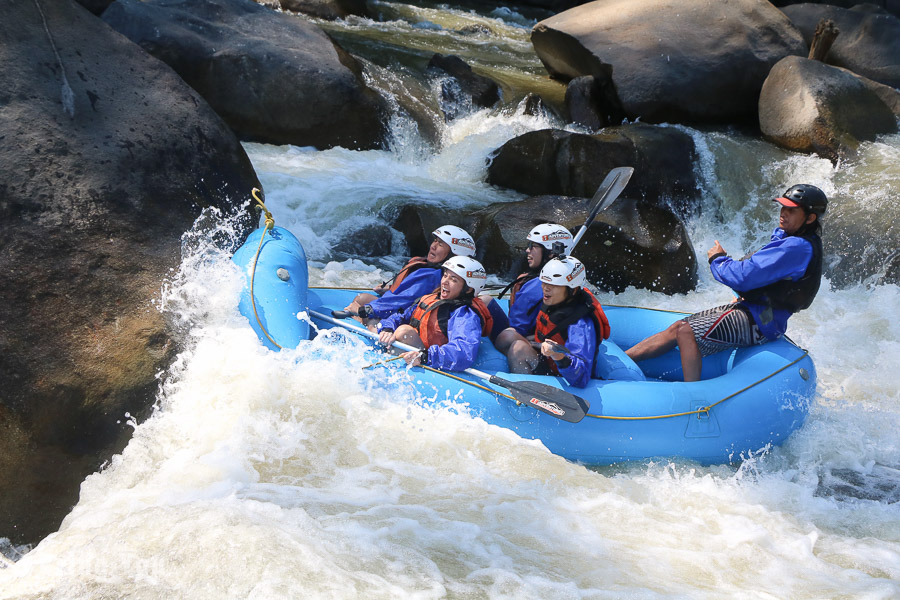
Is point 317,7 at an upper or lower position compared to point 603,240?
upper

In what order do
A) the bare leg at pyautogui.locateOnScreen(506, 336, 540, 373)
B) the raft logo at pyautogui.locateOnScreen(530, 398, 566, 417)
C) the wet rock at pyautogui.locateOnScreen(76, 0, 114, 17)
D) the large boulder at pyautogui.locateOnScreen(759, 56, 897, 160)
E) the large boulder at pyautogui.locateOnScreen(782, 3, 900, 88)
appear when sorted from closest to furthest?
the raft logo at pyautogui.locateOnScreen(530, 398, 566, 417) < the bare leg at pyautogui.locateOnScreen(506, 336, 540, 373) < the wet rock at pyautogui.locateOnScreen(76, 0, 114, 17) < the large boulder at pyautogui.locateOnScreen(759, 56, 897, 160) < the large boulder at pyautogui.locateOnScreen(782, 3, 900, 88)

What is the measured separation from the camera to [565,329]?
14.3 feet

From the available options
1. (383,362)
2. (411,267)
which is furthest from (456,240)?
(383,362)

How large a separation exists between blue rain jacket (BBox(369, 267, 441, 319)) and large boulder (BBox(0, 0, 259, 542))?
1.20m

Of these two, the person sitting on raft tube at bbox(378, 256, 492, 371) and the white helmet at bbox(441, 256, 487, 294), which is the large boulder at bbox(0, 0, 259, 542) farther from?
the white helmet at bbox(441, 256, 487, 294)

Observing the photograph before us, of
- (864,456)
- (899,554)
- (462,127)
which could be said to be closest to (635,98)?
(462,127)

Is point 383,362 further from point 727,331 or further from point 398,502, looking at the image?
point 727,331

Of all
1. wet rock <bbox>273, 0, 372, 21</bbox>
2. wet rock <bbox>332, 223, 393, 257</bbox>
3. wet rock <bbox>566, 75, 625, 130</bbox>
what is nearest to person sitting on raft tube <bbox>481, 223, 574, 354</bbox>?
wet rock <bbox>332, 223, 393, 257</bbox>

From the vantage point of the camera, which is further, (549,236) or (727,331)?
(549,236)

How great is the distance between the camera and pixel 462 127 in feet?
30.4

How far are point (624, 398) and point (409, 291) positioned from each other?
4.53ft

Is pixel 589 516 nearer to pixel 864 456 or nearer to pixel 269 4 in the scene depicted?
pixel 864 456

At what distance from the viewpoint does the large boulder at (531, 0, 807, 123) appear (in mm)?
9328

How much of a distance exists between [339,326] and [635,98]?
5910 mm
